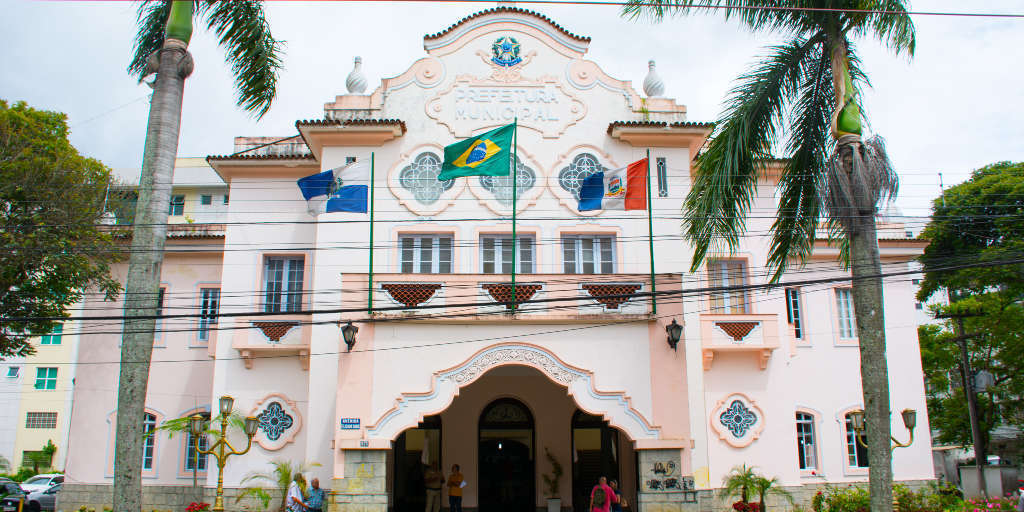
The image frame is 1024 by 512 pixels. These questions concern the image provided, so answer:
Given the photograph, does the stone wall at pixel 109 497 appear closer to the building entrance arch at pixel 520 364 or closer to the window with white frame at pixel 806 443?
the building entrance arch at pixel 520 364

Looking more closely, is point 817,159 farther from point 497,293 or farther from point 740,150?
point 497,293

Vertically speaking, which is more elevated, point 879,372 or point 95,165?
point 95,165

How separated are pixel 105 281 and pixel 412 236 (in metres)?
7.74

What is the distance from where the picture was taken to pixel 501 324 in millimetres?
15617

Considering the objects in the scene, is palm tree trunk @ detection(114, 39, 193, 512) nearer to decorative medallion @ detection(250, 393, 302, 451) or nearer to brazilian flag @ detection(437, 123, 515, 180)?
brazilian flag @ detection(437, 123, 515, 180)

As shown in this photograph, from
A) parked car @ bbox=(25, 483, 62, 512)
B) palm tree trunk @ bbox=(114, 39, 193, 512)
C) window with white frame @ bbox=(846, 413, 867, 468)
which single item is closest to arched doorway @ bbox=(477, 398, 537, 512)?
window with white frame @ bbox=(846, 413, 867, 468)

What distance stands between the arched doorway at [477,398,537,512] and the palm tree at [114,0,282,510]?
9.43 meters

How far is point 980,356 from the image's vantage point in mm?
27766

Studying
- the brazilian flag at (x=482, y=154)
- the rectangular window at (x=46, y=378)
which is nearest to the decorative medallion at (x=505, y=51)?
the brazilian flag at (x=482, y=154)

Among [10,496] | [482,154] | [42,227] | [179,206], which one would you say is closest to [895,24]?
[482,154]

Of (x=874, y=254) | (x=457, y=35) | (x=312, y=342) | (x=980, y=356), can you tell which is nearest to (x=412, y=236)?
(x=312, y=342)

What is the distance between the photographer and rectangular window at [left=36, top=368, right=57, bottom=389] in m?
37.3

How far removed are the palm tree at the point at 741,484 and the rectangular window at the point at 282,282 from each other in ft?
35.1

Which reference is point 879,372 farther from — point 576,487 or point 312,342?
point 312,342
